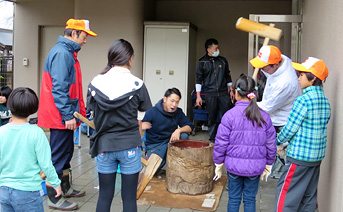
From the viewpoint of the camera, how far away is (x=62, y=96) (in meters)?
4.18

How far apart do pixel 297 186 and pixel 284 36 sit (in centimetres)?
316

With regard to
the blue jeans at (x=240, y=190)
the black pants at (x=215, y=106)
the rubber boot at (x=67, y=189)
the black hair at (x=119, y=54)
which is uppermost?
the black hair at (x=119, y=54)

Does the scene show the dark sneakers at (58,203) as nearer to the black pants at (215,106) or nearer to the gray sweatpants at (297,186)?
the gray sweatpants at (297,186)

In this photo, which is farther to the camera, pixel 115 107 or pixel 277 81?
pixel 277 81

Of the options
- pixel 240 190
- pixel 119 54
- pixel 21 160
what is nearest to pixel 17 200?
pixel 21 160

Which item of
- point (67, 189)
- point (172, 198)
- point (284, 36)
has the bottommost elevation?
point (172, 198)

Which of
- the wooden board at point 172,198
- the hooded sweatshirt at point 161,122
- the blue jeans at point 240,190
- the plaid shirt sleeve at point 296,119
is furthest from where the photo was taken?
the hooded sweatshirt at point 161,122

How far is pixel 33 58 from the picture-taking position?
10.4 m

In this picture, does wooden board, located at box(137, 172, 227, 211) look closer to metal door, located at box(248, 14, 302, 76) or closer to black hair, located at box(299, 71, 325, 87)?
black hair, located at box(299, 71, 325, 87)

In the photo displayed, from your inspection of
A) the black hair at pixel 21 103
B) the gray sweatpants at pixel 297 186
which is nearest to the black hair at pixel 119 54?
the black hair at pixel 21 103

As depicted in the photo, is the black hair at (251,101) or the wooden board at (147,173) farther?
the wooden board at (147,173)

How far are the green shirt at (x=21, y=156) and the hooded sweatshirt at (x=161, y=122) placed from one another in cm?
262

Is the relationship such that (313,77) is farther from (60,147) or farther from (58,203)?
(58,203)

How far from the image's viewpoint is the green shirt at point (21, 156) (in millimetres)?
2898
